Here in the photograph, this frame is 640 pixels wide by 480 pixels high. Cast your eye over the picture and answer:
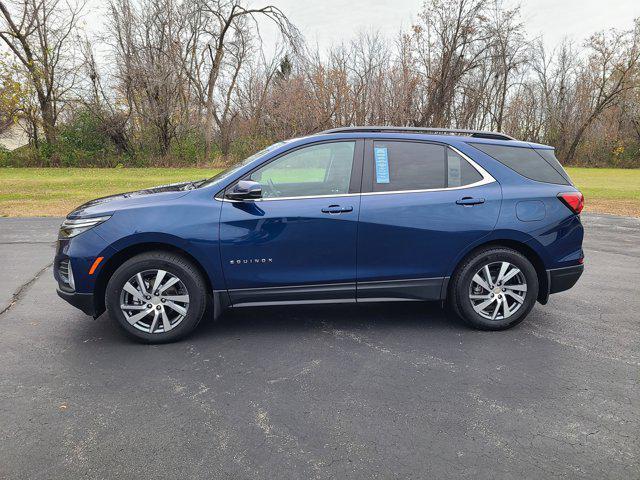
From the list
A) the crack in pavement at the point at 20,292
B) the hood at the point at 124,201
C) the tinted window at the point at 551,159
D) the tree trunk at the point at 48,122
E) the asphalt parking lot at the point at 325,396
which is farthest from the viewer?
the tree trunk at the point at 48,122

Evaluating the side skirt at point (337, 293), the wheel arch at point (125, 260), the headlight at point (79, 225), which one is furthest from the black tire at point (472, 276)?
the headlight at point (79, 225)

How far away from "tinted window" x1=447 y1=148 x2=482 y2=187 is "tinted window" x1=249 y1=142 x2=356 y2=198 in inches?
35.2

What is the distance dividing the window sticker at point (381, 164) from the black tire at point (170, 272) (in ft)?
5.87

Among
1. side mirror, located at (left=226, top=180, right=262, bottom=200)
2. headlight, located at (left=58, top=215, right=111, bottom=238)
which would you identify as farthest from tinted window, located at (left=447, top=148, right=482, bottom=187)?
headlight, located at (left=58, top=215, right=111, bottom=238)

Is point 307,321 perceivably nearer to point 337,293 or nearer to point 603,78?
point 337,293

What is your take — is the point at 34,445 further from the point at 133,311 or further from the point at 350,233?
the point at 350,233

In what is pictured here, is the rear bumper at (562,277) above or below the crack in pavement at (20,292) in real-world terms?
above

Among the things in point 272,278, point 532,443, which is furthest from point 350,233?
point 532,443

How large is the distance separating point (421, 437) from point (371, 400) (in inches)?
18.6

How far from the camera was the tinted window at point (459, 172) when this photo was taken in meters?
4.30

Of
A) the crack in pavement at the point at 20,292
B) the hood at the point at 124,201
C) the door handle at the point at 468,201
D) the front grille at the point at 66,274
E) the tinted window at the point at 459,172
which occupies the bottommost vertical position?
the crack in pavement at the point at 20,292

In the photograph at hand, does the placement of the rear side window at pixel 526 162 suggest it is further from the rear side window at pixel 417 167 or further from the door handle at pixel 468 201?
the door handle at pixel 468 201

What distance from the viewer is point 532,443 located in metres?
2.69

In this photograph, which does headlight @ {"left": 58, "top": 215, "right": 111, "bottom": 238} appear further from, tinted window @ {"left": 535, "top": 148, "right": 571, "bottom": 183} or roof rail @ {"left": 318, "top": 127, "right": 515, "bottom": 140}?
tinted window @ {"left": 535, "top": 148, "right": 571, "bottom": 183}
